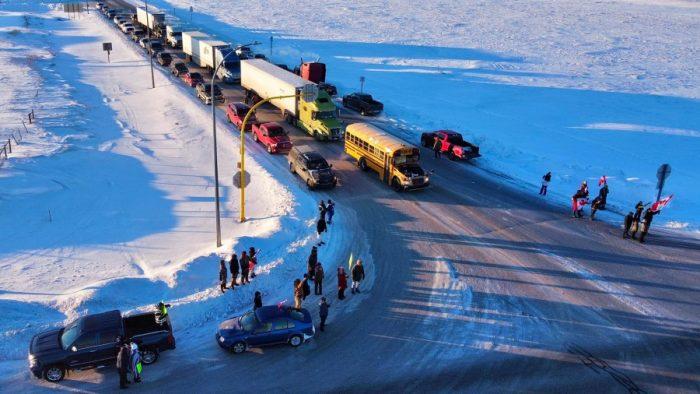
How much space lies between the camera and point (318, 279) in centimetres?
1848

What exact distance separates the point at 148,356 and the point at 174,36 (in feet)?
192

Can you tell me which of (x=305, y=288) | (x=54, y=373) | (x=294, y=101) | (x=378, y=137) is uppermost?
(x=294, y=101)

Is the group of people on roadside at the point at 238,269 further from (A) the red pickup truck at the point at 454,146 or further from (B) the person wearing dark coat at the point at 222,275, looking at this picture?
(A) the red pickup truck at the point at 454,146

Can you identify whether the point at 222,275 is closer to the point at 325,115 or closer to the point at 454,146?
the point at 454,146

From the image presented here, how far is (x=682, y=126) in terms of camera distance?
40906 mm

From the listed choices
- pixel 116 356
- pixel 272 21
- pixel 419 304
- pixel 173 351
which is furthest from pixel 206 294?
pixel 272 21

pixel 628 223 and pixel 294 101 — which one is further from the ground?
pixel 294 101

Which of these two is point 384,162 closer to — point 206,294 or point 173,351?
point 206,294

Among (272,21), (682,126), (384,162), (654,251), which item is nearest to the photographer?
(654,251)

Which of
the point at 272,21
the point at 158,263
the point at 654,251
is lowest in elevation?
the point at 158,263

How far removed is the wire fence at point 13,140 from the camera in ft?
101

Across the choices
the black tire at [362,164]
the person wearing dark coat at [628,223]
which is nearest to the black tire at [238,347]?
the black tire at [362,164]

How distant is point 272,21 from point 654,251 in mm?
78672

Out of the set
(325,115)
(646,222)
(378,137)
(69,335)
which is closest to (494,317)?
(646,222)
